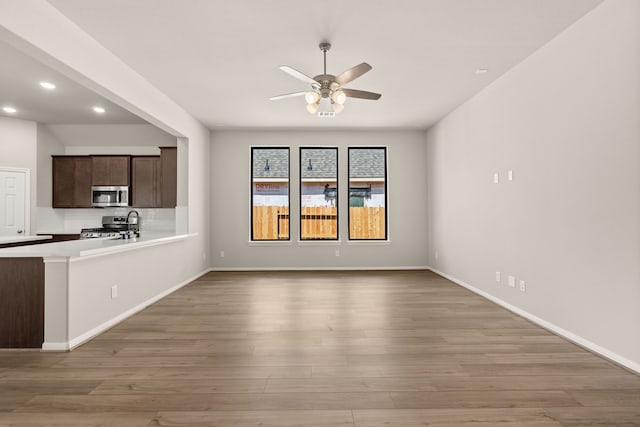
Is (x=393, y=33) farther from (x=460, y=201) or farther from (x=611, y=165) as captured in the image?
(x=460, y=201)

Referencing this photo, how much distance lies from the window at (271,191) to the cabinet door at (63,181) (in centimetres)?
329

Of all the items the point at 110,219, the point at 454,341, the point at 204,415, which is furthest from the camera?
the point at 110,219

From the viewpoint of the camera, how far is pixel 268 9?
297 centimetres

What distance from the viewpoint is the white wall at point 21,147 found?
6.01 meters

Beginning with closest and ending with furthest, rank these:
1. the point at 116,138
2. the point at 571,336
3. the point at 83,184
Result: the point at 571,336
the point at 83,184
the point at 116,138

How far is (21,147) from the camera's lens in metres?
6.17

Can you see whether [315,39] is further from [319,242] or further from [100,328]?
[319,242]

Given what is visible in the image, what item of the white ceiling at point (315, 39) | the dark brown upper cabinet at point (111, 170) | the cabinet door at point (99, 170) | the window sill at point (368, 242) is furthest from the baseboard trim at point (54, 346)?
the window sill at point (368, 242)

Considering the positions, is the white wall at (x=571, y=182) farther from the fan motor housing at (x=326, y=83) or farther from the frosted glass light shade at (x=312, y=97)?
the frosted glass light shade at (x=312, y=97)

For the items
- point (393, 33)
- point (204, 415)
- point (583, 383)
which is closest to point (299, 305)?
point (204, 415)

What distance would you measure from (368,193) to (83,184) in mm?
5440

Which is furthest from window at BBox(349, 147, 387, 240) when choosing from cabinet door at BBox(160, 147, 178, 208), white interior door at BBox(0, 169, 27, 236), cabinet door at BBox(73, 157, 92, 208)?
white interior door at BBox(0, 169, 27, 236)

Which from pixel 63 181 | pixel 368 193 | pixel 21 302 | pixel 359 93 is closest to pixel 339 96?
pixel 359 93

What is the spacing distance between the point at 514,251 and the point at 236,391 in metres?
3.47
